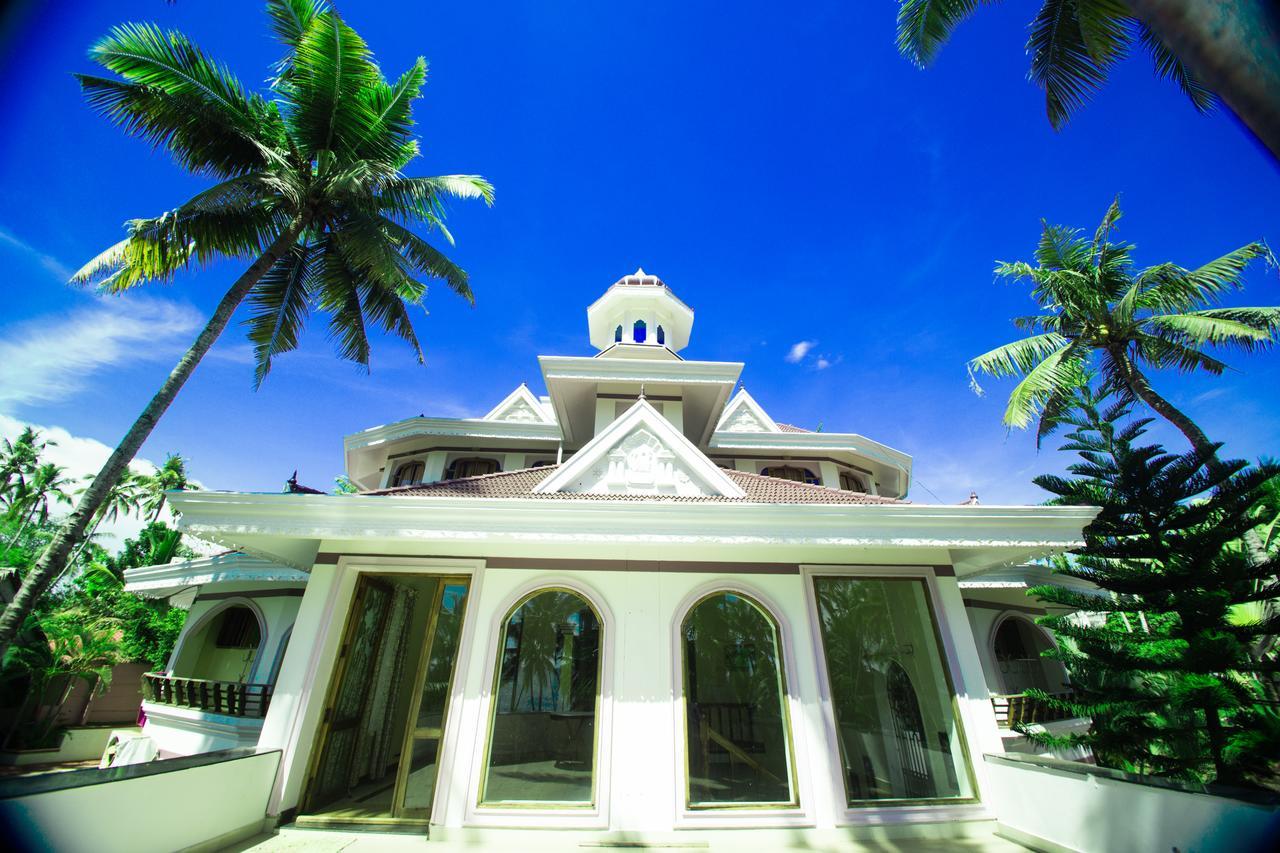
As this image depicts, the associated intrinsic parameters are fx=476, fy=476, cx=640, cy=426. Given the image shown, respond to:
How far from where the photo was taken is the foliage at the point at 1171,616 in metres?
4.84

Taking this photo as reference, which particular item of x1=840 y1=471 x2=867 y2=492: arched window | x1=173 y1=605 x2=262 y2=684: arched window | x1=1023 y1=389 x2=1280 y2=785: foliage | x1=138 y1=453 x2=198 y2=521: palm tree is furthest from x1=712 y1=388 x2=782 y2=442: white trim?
x1=138 y1=453 x2=198 y2=521: palm tree

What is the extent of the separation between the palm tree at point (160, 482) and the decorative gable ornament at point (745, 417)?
1363 inches

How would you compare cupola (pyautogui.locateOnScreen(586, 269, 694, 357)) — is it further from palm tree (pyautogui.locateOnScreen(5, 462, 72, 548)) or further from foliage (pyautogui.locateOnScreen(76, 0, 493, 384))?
palm tree (pyautogui.locateOnScreen(5, 462, 72, 548))

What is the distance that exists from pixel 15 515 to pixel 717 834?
2125 inches

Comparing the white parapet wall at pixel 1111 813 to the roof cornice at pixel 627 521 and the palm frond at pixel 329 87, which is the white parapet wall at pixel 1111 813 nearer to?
the roof cornice at pixel 627 521

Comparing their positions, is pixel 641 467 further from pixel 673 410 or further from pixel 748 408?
pixel 748 408

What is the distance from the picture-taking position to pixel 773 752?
5668 mm

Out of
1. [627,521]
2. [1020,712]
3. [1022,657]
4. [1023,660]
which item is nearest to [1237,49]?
[627,521]

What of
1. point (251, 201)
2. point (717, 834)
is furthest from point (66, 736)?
point (717, 834)

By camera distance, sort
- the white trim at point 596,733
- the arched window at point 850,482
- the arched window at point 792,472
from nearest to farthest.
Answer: the white trim at point 596,733
the arched window at point 792,472
the arched window at point 850,482

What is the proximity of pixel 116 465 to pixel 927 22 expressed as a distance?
1456 centimetres

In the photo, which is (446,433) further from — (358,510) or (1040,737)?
(1040,737)

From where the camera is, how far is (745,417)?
649 inches

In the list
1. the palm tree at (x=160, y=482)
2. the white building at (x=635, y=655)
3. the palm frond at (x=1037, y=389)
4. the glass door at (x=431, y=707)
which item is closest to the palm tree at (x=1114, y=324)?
the palm frond at (x=1037, y=389)
